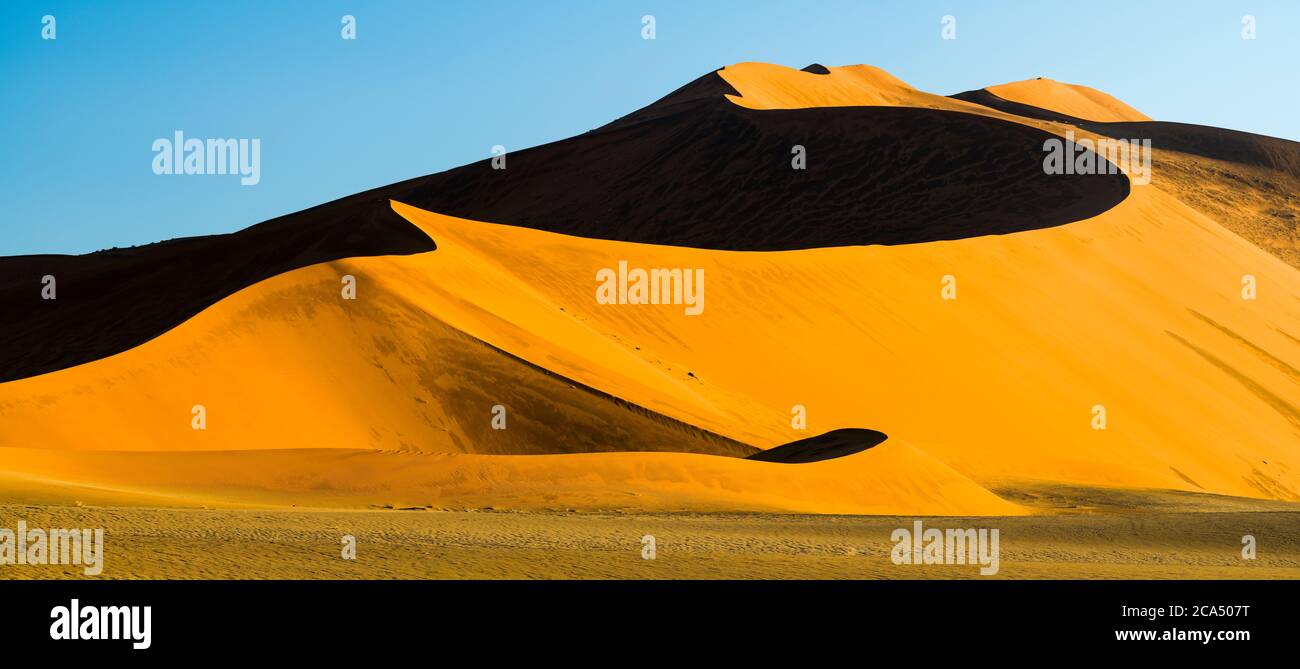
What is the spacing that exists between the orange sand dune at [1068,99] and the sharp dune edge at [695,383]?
198 ft

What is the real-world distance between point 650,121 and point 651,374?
5052cm

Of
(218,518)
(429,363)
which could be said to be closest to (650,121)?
(429,363)

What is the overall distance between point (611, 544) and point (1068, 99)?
10595cm

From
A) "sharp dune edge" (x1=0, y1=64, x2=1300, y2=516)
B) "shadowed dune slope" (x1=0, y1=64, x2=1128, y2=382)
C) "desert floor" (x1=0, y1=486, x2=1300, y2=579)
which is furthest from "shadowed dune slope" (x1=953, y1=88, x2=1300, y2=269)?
"desert floor" (x1=0, y1=486, x2=1300, y2=579)

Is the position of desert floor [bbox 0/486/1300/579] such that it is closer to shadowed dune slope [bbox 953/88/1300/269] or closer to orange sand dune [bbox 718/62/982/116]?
shadowed dune slope [bbox 953/88/1300/269]

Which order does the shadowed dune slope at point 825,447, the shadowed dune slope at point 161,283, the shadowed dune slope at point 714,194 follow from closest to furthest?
the shadowed dune slope at point 825,447, the shadowed dune slope at point 161,283, the shadowed dune slope at point 714,194

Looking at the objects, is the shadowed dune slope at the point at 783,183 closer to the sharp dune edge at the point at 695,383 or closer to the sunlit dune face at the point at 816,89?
the sunlit dune face at the point at 816,89

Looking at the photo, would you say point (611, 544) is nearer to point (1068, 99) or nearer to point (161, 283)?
point (161, 283)

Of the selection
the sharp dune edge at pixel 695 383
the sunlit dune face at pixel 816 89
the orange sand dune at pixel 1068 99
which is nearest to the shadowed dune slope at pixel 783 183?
the sunlit dune face at pixel 816 89

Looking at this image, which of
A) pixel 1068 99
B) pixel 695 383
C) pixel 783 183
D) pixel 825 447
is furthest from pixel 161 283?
pixel 1068 99

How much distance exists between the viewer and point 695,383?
29.8 m

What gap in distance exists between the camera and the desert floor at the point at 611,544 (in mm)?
11000
